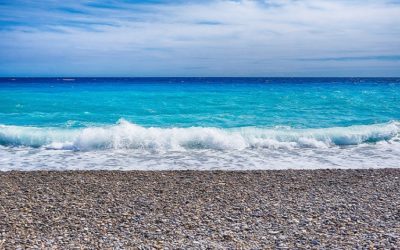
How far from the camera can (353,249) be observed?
17.2 ft

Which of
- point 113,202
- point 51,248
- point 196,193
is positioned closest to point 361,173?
point 196,193

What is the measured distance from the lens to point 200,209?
6.96 meters

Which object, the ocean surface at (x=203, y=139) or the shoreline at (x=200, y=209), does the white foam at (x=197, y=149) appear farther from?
the shoreline at (x=200, y=209)

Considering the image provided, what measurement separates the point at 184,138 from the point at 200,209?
26.3ft

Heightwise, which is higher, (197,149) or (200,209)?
(200,209)

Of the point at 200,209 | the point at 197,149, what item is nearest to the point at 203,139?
the point at 197,149

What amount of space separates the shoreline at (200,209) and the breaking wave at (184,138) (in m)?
4.31

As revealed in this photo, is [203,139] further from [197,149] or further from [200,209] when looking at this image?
[200,209]

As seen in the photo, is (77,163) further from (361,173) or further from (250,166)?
(361,173)

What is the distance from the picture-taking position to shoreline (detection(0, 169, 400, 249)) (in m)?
5.61

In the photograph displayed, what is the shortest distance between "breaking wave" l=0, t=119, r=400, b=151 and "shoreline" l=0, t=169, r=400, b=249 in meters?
4.31

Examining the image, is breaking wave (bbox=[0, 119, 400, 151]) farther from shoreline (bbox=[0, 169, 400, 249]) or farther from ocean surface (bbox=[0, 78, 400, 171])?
shoreline (bbox=[0, 169, 400, 249])

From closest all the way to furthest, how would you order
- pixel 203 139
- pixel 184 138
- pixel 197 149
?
pixel 197 149 < pixel 203 139 < pixel 184 138

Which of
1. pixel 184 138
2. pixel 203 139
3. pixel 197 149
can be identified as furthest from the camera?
pixel 184 138
